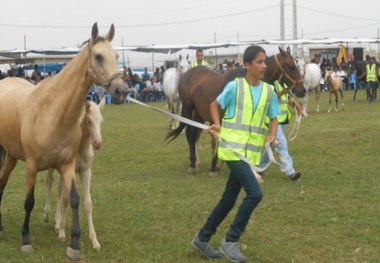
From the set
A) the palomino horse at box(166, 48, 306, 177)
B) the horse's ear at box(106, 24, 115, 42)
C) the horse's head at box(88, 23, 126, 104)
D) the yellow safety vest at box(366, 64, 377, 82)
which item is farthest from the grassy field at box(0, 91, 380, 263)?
the yellow safety vest at box(366, 64, 377, 82)

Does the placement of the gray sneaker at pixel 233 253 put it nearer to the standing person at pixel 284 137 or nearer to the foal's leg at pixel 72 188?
the foal's leg at pixel 72 188

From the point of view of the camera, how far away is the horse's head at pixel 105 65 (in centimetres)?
518

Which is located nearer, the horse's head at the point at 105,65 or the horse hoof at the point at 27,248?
the horse's head at the point at 105,65

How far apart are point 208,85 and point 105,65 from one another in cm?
510

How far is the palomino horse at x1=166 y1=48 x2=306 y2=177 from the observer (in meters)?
9.43

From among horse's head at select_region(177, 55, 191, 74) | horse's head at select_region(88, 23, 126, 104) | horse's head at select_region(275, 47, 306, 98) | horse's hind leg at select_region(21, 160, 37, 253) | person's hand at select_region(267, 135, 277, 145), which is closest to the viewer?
horse's head at select_region(88, 23, 126, 104)

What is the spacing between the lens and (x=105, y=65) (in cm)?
534

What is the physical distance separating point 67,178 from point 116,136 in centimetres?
1019

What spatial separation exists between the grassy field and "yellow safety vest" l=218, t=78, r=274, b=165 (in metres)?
1.06

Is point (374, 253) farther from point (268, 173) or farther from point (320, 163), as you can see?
point (320, 163)

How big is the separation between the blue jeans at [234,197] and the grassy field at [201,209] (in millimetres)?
364

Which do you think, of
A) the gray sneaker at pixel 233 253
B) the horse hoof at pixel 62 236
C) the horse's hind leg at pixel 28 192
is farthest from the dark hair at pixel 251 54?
the horse hoof at pixel 62 236

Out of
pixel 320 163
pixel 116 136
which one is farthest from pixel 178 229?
pixel 116 136

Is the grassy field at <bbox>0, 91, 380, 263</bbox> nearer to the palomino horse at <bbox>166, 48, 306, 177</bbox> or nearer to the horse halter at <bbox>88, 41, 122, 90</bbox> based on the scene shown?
the palomino horse at <bbox>166, 48, 306, 177</bbox>
